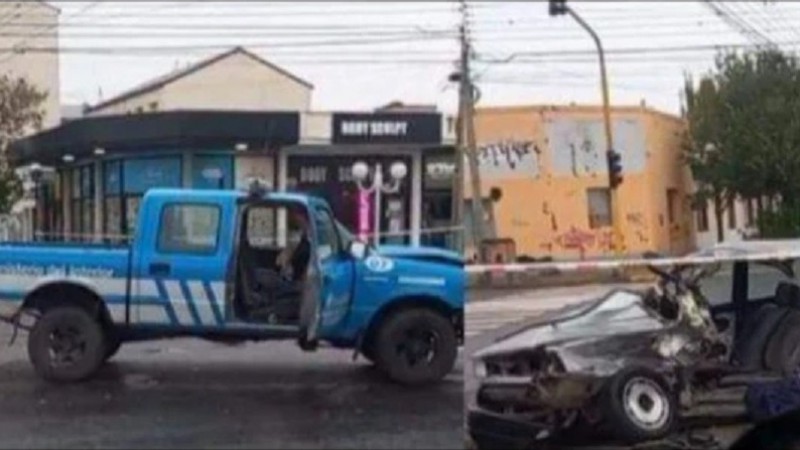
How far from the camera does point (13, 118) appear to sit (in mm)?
7180

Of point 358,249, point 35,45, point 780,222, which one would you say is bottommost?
point 358,249

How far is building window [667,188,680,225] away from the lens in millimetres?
4574

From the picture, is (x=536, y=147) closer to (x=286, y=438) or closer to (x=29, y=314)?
(x=286, y=438)

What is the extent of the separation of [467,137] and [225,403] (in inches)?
117

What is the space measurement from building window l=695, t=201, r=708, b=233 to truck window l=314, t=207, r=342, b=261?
9.90 ft

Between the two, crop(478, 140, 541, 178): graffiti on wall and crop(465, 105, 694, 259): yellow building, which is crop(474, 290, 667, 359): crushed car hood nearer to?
crop(465, 105, 694, 259): yellow building

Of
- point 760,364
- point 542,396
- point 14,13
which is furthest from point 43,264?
point 760,364

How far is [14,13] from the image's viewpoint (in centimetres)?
749

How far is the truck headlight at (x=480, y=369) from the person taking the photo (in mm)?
5332

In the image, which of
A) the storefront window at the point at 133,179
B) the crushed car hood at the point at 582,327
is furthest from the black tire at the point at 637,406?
the storefront window at the point at 133,179

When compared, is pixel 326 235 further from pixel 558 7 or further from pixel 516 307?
pixel 558 7

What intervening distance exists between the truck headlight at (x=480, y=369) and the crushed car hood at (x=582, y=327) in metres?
0.22

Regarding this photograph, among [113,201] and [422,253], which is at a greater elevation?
[113,201]

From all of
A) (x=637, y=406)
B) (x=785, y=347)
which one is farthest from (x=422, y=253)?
(x=785, y=347)
